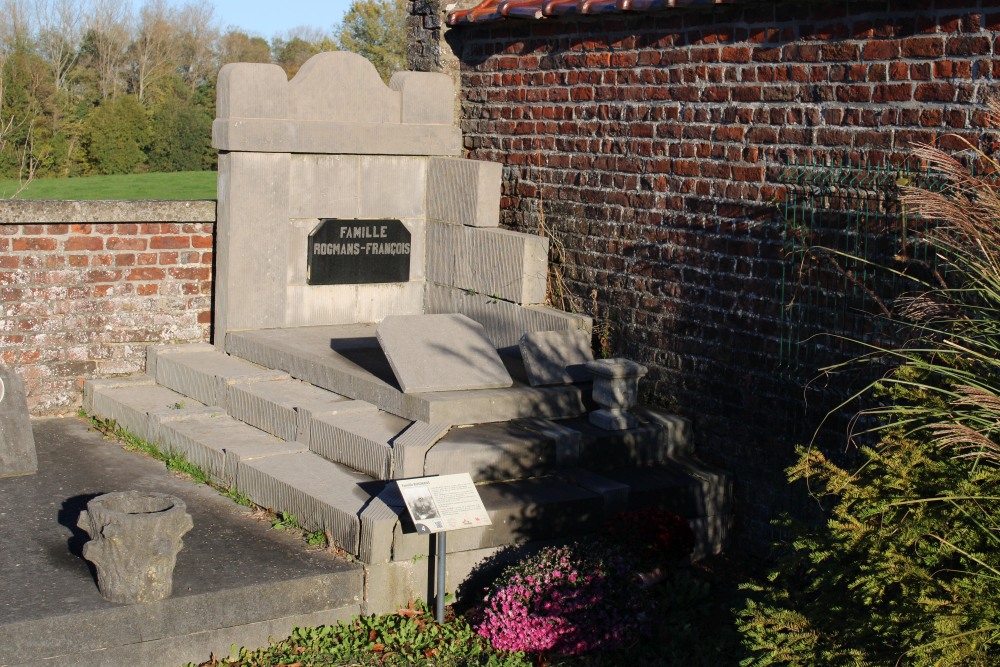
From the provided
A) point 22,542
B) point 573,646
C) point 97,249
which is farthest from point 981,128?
point 97,249

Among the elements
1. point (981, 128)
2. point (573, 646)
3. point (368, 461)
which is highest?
point (981, 128)

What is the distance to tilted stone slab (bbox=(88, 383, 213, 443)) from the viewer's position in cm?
785

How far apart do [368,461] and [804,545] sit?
2965 mm

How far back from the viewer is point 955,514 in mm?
3861

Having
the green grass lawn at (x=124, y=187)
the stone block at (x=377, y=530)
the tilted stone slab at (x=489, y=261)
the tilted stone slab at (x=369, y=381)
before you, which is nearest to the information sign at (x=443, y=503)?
the stone block at (x=377, y=530)

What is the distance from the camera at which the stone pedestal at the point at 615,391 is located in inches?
277

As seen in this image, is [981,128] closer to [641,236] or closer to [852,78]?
[852,78]

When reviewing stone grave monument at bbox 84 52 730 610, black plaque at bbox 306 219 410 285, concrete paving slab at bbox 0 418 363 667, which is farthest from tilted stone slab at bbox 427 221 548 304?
concrete paving slab at bbox 0 418 363 667

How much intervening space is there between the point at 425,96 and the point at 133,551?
510 centimetres

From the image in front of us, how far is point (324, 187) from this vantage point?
895 centimetres

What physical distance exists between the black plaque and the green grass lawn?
938cm

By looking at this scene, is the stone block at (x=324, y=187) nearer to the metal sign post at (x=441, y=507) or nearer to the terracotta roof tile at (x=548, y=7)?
the terracotta roof tile at (x=548, y=7)

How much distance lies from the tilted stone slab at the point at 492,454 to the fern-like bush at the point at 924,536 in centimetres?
233

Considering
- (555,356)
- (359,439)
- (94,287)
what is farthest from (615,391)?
(94,287)
